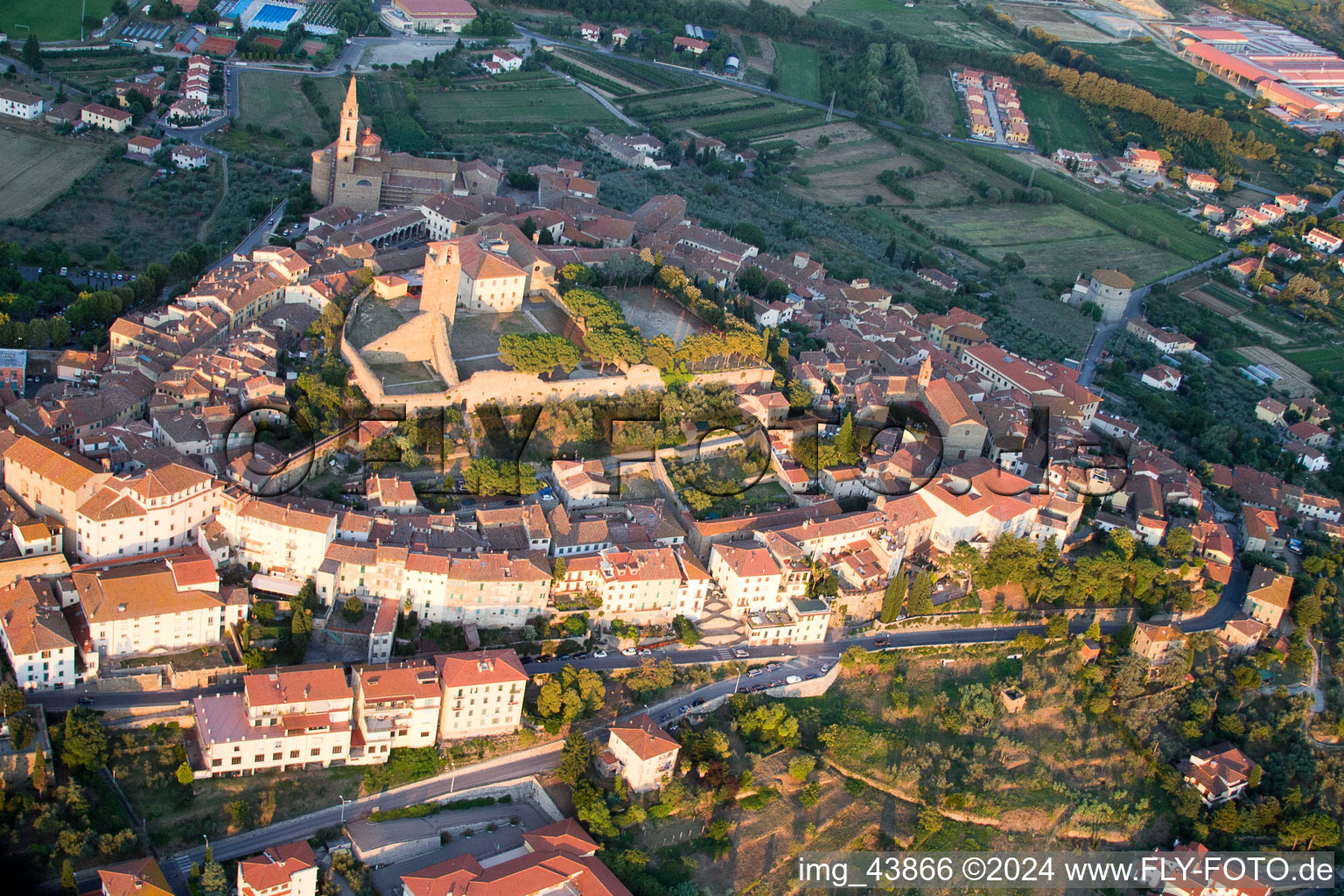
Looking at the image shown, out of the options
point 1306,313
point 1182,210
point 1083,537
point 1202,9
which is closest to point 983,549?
point 1083,537

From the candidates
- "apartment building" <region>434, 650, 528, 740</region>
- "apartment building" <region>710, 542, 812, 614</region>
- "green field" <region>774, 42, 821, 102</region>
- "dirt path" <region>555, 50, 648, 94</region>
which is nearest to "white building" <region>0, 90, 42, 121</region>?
"dirt path" <region>555, 50, 648, 94</region>

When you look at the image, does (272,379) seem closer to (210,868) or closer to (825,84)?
(210,868)

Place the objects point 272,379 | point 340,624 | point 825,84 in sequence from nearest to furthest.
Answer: point 340,624, point 272,379, point 825,84

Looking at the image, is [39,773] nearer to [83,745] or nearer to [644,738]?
[83,745]

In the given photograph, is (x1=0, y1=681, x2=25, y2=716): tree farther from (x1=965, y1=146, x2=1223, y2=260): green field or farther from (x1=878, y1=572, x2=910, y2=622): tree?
(x1=965, y1=146, x2=1223, y2=260): green field

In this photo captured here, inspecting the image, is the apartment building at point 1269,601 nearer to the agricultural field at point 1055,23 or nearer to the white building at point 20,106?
the white building at point 20,106

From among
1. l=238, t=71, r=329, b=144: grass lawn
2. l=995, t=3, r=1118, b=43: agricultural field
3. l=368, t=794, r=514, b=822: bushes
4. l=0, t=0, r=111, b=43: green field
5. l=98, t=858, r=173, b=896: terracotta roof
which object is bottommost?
l=368, t=794, r=514, b=822: bushes

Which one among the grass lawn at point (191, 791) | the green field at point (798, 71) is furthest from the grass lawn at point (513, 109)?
the grass lawn at point (191, 791)
